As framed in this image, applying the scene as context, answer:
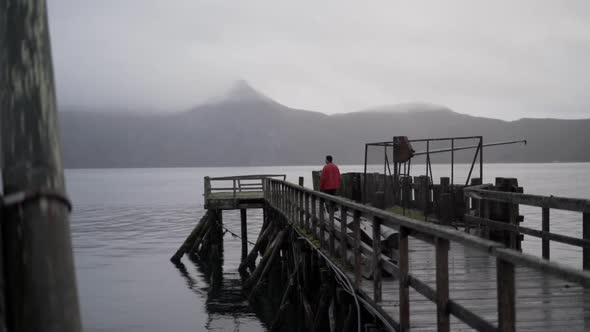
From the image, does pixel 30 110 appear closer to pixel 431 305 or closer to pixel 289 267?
pixel 431 305

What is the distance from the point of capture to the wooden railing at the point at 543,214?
689 cm

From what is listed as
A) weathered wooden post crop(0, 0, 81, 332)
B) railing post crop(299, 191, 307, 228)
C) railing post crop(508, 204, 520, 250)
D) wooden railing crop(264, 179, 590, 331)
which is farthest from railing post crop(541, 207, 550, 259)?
weathered wooden post crop(0, 0, 81, 332)

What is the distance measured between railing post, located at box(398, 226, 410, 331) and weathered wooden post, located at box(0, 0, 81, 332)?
357 centimetres

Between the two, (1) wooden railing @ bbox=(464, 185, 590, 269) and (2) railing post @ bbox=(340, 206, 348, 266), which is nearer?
(1) wooden railing @ bbox=(464, 185, 590, 269)

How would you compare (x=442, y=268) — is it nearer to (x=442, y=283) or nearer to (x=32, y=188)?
(x=442, y=283)

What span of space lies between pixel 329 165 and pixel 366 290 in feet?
30.4

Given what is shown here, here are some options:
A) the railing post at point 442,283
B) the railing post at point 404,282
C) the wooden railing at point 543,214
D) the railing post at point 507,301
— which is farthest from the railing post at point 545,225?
the railing post at point 507,301

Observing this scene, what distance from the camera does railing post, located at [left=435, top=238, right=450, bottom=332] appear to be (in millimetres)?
4234

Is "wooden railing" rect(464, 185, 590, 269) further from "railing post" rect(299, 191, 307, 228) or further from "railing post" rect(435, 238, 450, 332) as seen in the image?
"railing post" rect(299, 191, 307, 228)

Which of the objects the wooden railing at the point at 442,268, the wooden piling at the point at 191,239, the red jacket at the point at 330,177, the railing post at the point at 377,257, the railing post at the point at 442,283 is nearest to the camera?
the wooden railing at the point at 442,268

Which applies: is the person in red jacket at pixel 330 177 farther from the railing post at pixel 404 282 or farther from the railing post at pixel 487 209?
the railing post at pixel 404 282

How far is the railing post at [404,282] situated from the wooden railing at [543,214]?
9.12 feet

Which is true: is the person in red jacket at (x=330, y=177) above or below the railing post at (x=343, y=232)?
above

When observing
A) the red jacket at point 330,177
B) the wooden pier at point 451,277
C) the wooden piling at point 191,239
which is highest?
the red jacket at point 330,177
